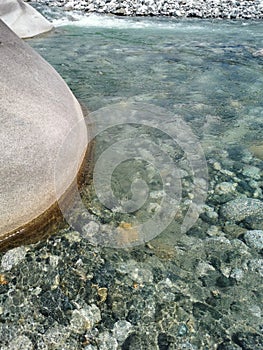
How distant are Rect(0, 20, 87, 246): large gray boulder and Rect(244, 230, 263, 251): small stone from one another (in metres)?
1.08

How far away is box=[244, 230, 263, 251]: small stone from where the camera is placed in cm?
237

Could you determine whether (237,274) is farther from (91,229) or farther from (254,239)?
(91,229)

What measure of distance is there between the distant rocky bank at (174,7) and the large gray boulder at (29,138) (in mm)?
6388

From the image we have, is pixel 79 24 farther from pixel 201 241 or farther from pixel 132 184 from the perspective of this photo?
pixel 201 241

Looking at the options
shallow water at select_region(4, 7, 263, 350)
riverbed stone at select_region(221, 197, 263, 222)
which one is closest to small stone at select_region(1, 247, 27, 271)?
shallow water at select_region(4, 7, 263, 350)

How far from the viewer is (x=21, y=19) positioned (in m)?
6.38

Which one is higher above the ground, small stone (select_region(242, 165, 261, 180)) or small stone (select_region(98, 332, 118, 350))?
small stone (select_region(98, 332, 118, 350))

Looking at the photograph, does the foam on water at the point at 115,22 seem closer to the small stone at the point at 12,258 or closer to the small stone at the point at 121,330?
the small stone at the point at 12,258

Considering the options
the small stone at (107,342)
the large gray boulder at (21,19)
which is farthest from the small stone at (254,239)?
the large gray boulder at (21,19)

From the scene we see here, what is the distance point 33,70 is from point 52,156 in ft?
1.80

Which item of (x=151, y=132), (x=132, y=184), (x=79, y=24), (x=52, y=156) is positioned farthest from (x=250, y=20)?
(x=52, y=156)

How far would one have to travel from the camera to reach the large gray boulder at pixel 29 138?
210 cm

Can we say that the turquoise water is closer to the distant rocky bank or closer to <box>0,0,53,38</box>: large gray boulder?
<box>0,0,53,38</box>: large gray boulder

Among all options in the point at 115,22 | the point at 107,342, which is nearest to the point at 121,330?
the point at 107,342
